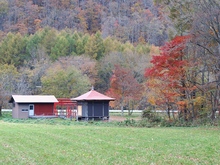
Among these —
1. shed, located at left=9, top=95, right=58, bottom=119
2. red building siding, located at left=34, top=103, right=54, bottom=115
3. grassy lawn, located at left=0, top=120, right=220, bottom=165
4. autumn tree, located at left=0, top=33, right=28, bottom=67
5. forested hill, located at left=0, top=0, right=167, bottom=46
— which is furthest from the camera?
forested hill, located at left=0, top=0, right=167, bottom=46

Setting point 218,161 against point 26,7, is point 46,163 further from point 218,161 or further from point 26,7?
point 26,7

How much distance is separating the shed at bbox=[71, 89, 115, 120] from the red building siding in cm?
548

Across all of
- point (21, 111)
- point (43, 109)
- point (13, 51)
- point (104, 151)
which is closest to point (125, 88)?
point (43, 109)

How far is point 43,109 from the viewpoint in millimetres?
40625

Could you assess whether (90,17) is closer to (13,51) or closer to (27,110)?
(13,51)

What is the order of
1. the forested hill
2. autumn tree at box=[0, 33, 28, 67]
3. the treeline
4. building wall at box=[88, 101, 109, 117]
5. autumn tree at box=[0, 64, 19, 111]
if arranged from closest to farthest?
1. building wall at box=[88, 101, 109, 117]
2. autumn tree at box=[0, 64, 19, 111]
3. the treeline
4. autumn tree at box=[0, 33, 28, 67]
5. the forested hill

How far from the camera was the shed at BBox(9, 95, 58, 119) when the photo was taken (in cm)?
3925

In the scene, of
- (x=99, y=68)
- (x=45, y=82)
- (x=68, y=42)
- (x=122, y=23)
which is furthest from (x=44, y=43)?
(x=122, y=23)

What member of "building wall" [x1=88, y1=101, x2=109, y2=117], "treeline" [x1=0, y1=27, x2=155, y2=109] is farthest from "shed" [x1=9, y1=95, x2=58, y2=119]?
"building wall" [x1=88, y1=101, x2=109, y2=117]

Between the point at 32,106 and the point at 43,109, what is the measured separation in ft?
4.19

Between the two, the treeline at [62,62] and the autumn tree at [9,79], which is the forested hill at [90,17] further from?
the autumn tree at [9,79]

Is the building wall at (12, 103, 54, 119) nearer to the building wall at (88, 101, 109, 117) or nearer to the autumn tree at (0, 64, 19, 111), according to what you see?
the building wall at (88, 101, 109, 117)

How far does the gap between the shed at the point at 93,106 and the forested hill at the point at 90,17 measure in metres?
41.5

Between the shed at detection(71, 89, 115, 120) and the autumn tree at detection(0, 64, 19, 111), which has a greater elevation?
the autumn tree at detection(0, 64, 19, 111)
